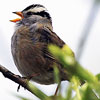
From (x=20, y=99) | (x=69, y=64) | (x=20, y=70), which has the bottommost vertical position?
(x=20, y=70)

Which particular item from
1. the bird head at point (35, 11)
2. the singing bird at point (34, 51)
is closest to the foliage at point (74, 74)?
the singing bird at point (34, 51)

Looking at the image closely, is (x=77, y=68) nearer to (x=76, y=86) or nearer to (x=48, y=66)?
(x=76, y=86)

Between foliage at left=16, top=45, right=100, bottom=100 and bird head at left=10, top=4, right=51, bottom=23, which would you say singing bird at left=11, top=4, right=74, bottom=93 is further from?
foliage at left=16, top=45, right=100, bottom=100

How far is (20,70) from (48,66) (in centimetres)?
41

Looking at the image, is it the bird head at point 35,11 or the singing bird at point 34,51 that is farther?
the bird head at point 35,11

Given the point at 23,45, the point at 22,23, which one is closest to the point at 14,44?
the point at 23,45

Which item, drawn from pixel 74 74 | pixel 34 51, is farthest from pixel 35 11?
pixel 74 74

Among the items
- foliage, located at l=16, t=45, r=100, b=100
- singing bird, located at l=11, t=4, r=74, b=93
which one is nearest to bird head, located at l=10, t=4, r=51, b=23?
singing bird, located at l=11, t=4, r=74, b=93

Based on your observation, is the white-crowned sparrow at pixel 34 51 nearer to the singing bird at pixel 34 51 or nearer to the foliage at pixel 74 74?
the singing bird at pixel 34 51

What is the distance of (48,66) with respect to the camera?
3662 mm

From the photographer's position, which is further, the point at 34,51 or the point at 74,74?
the point at 34,51

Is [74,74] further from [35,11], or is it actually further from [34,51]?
[35,11]

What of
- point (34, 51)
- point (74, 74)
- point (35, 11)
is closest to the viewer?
point (74, 74)

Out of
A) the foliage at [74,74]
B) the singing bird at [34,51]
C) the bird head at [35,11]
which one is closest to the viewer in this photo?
the foliage at [74,74]
